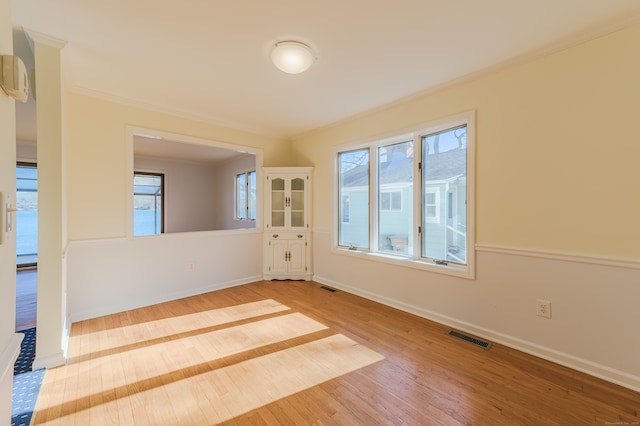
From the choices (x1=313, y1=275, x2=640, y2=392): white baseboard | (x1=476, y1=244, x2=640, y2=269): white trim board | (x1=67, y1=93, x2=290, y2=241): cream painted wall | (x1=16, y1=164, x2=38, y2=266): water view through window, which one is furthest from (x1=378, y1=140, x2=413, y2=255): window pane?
(x1=16, y1=164, x2=38, y2=266): water view through window

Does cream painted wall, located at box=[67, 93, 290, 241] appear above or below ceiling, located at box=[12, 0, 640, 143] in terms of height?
below

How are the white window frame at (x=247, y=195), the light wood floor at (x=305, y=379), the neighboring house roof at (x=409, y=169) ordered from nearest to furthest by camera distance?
1. the light wood floor at (x=305, y=379)
2. the neighboring house roof at (x=409, y=169)
3. the white window frame at (x=247, y=195)

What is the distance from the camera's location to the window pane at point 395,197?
11.1ft

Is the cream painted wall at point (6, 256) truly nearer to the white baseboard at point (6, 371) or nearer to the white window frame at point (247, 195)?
the white baseboard at point (6, 371)

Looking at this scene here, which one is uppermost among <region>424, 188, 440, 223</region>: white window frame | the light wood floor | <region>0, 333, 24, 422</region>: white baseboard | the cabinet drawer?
<region>424, 188, 440, 223</region>: white window frame

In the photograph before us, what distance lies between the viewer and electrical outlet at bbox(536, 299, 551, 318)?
2260 mm

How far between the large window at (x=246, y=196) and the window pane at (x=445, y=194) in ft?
12.9

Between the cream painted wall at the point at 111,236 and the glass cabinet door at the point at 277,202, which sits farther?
the glass cabinet door at the point at 277,202

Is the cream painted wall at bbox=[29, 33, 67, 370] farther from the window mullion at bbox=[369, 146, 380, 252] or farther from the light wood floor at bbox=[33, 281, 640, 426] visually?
the window mullion at bbox=[369, 146, 380, 252]

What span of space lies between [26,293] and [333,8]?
18.2 ft

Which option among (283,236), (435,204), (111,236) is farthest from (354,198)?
(111,236)

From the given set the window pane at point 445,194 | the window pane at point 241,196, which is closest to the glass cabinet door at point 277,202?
the window pane at point 241,196

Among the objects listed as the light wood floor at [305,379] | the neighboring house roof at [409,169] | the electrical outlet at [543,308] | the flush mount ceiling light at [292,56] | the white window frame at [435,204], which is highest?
the flush mount ceiling light at [292,56]

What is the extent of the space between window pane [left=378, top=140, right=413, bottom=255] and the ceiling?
73 cm
